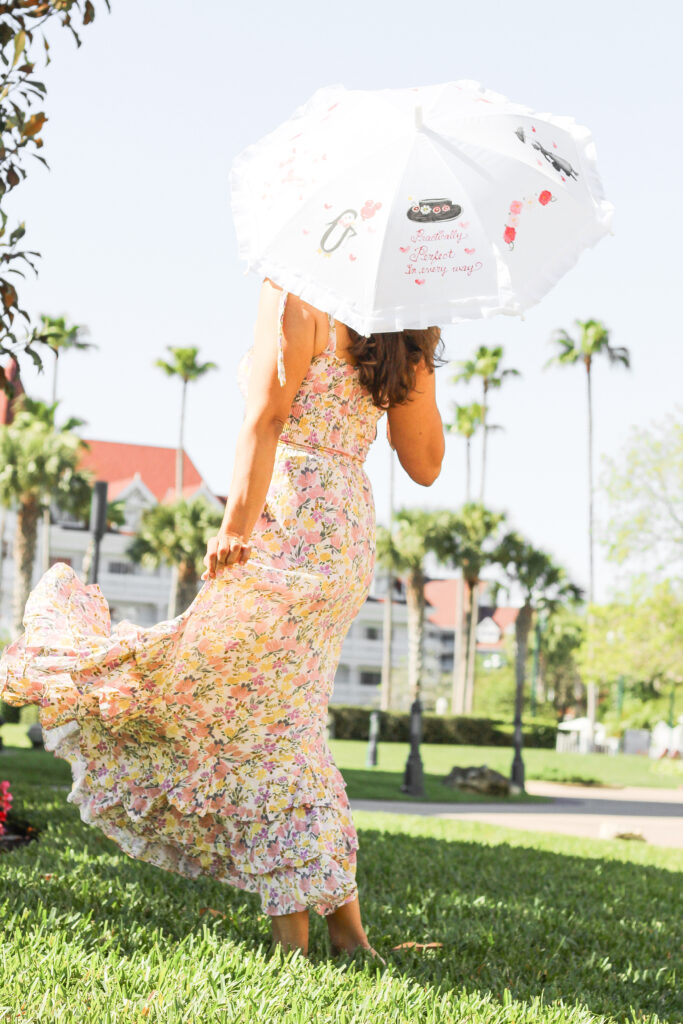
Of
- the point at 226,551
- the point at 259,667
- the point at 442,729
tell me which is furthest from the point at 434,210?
the point at 442,729

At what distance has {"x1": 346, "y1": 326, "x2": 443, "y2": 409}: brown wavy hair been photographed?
3.40 metres

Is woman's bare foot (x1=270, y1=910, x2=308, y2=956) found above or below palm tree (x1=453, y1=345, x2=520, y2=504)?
below

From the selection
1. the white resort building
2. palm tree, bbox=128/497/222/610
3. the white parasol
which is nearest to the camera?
the white parasol

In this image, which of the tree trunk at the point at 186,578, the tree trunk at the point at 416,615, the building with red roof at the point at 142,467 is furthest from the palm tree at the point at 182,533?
the building with red roof at the point at 142,467

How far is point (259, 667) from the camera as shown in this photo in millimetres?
3287

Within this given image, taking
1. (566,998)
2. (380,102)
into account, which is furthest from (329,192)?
(566,998)

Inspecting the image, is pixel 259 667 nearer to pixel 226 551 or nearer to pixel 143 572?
pixel 226 551

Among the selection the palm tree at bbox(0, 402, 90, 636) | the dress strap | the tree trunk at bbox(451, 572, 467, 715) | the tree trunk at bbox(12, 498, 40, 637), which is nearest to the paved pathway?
the dress strap

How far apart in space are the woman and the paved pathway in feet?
32.3

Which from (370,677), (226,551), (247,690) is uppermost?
(226,551)

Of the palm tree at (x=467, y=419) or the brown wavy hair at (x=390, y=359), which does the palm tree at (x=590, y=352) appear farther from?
the brown wavy hair at (x=390, y=359)

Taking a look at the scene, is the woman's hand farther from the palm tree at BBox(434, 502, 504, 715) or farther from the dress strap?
the palm tree at BBox(434, 502, 504, 715)

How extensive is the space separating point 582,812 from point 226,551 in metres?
15.9

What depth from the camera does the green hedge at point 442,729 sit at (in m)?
37.3
